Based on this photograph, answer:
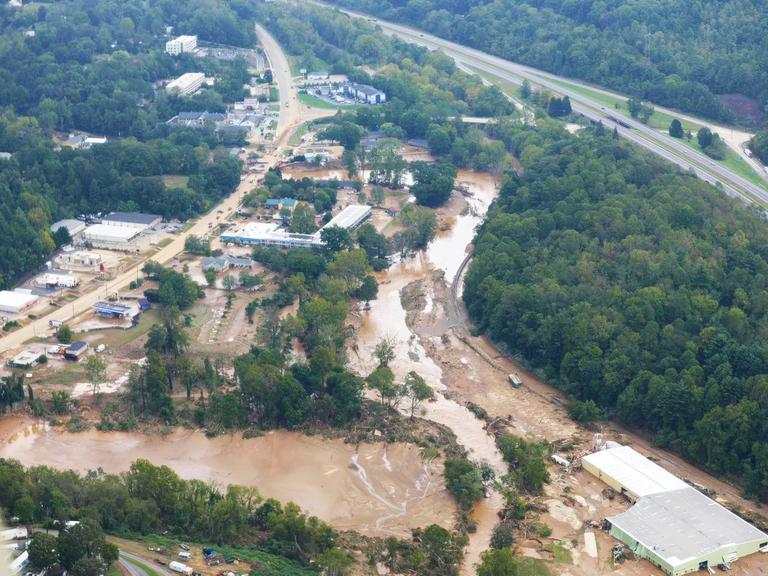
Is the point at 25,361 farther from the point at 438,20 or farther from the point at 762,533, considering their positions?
the point at 438,20

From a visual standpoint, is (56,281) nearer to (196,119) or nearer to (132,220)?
(132,220)

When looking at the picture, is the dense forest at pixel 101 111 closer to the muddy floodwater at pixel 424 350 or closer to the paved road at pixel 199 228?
the paved road at pixel 199 228

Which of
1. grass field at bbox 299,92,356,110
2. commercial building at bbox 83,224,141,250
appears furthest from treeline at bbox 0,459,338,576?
grass field at bbox 299,92,356,110

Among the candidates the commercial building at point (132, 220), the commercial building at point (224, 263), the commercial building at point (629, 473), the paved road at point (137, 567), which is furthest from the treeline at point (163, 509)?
the commercial building at point (132, 220)

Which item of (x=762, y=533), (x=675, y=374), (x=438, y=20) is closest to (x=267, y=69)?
(x=438, y=20)

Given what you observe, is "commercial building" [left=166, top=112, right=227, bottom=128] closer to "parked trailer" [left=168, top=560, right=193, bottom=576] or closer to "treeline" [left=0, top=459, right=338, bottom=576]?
"treeline" [left=0, top=459, right=338, bottom=576]

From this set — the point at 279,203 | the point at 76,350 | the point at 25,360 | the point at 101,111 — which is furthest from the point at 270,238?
the point at 101,111
